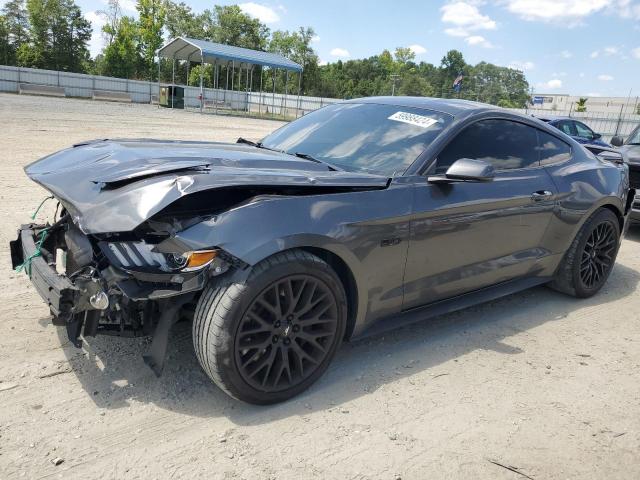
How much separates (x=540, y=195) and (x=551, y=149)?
1.93 feet

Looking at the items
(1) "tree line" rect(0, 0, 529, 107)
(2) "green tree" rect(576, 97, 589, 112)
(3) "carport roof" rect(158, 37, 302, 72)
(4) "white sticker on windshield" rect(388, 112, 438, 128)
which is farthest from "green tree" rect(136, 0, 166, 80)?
(4) "white sticker on windshield" rect(388, 112, 438, 128)

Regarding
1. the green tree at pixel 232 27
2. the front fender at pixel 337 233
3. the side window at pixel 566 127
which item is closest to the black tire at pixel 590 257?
the front fender at pixel 337 233

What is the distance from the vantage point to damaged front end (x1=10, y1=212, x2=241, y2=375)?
2.41 m

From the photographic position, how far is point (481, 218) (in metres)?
3.52

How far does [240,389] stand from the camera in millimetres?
2580

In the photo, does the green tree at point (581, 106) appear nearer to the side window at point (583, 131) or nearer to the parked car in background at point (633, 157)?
the side window at point (583, 131)

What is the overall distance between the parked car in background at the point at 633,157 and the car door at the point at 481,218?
12.9 ft

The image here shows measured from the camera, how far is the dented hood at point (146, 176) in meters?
2.46

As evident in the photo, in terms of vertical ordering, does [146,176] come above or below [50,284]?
above

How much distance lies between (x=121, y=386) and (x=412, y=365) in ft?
5.70

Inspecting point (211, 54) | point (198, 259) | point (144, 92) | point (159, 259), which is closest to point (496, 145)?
point (198, 259)

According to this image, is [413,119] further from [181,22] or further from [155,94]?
[181,22]

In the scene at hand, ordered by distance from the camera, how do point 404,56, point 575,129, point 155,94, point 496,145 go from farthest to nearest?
point 404,56 → point 155,94 → point 575,129 → point 496,145

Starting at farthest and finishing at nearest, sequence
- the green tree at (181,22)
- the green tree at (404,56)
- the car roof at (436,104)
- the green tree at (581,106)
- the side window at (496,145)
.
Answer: the green tree at (404,56), the green tree at (181,22), the green tree at (581,106), the car roof at (436,104), the side window at (496,145)
